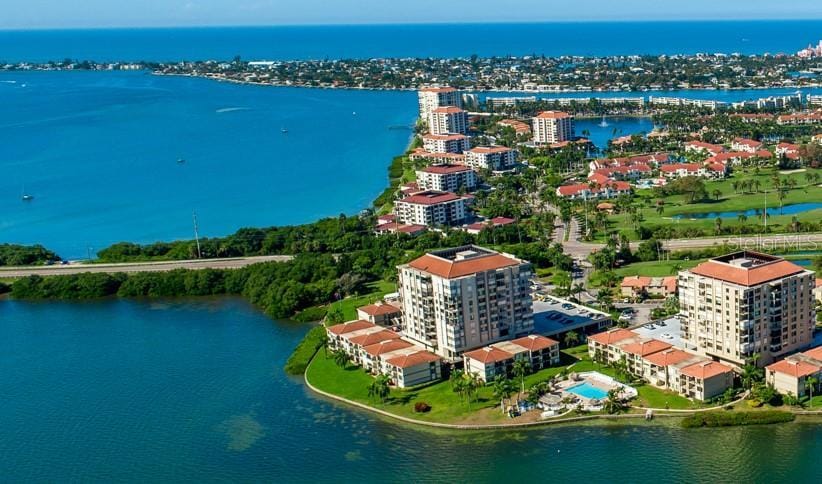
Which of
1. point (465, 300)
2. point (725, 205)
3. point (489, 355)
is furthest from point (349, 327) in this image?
point (725, 205)

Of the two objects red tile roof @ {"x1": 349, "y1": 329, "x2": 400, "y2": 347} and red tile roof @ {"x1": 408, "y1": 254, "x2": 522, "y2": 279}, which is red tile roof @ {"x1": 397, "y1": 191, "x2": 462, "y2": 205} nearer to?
red tile roof @ {"x1": 349, "y1": 329, "x2": 400, "y2": 347}

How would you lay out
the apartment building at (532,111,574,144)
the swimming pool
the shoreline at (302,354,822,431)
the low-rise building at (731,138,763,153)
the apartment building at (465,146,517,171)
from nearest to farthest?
the shoreline at (302,354,822,431)
the swimming pool
the low-rise building at (731,138,763,153)
the apartment building at (465,146,517,171)
the apartment building at (532,111,574,144)

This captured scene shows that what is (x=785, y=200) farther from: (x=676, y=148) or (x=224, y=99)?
(x=224, y=99)

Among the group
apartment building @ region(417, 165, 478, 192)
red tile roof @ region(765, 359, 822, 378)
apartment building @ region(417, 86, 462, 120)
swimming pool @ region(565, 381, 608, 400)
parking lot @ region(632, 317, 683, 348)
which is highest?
apartment building @ region(417, 86, 462, 120)

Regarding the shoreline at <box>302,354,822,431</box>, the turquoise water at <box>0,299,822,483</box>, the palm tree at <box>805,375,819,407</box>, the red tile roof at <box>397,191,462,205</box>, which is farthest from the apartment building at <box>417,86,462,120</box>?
the palm tree at <box>805,375,819,407</box>

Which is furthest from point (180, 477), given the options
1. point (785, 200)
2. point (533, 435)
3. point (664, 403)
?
point (785, 200)

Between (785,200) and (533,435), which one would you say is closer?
(533,435)
